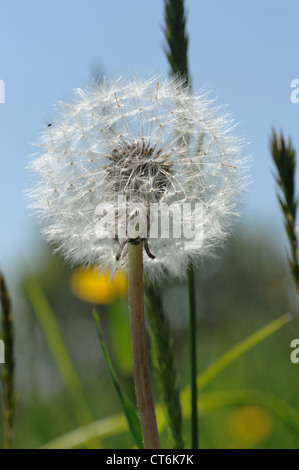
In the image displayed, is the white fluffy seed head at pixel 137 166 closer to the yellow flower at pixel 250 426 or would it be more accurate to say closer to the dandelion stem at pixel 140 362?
the dandelion stem at pixel 140 362

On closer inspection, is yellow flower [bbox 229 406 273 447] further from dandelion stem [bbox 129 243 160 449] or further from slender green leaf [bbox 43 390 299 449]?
dandelion stem [bbox 129 243 160 449]

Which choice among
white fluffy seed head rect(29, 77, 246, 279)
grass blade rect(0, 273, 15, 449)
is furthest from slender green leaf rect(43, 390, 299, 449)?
white fluffy seed head rect(29, 77, 246, 279)

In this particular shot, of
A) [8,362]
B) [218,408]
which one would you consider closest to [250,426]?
[218,408]

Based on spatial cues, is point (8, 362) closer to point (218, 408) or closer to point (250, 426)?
point (218, 408)

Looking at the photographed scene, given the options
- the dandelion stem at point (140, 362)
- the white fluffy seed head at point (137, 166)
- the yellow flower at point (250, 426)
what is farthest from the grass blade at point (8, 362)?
the yellow flower at point (250, 426)

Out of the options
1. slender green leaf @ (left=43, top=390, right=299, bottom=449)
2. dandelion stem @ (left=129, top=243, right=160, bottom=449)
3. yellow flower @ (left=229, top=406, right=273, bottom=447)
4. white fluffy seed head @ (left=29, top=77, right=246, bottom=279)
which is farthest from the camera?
yellow flower @ (left=229, top=406, right=273, bottom=447)
